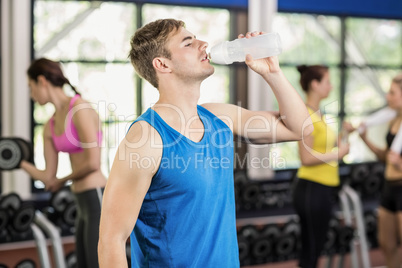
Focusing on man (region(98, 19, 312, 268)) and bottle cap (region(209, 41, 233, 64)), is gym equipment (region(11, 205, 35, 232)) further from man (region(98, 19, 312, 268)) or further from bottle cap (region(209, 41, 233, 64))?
bottle cap (region(209, 41, 233, 64))

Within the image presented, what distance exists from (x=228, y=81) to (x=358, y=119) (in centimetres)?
117

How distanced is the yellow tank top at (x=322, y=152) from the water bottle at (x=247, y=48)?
1125mm

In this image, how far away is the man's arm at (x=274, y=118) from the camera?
1280mm

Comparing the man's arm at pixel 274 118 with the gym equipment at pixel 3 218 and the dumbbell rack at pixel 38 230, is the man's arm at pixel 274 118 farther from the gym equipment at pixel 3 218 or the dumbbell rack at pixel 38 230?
the gym equipment at pixel 3 218

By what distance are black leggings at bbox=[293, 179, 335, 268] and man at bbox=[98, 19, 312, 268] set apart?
1.22 m

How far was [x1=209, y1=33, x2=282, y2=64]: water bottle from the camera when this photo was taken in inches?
49.0

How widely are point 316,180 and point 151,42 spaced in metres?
1.44

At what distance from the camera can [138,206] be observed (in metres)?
1.09

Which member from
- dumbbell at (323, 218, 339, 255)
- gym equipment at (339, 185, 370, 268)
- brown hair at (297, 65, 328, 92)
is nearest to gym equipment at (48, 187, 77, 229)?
brown hair at (297, 65, 328, 92)

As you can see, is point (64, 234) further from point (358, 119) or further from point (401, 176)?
point (358, 119)

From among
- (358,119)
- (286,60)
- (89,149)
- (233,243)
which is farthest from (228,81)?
(233,243)

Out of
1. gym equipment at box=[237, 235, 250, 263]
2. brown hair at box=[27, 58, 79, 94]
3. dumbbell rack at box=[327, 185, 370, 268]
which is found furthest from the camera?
dumbbell rack at box=[327, 185, 370, 268]

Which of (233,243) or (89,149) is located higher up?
(89,149)

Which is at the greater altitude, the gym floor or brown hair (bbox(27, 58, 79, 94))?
brown hair (bbox(27, 58, 79, 94))
